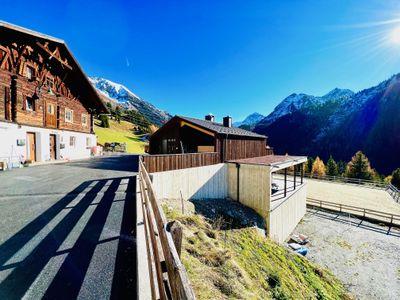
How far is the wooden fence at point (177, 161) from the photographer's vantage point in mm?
8922

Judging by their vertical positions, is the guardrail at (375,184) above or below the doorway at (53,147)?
below

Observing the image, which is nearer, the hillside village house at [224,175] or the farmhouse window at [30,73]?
the hillside village house at [224,175]

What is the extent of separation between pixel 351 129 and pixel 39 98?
122415mm

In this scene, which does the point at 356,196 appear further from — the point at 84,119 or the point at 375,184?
the point at 84,119

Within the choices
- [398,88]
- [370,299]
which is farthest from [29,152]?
[398,88]

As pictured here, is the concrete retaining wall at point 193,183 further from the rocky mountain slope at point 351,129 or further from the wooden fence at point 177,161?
the rocky mountain slope at point 351,129

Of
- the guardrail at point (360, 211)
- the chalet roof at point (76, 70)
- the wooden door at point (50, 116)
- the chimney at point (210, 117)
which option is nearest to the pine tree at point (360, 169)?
the guardrail at point (360, 211)

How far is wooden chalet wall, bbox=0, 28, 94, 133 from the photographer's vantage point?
36.7ft

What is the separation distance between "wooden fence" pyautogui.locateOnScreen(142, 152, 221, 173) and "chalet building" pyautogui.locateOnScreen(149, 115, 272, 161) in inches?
36.9

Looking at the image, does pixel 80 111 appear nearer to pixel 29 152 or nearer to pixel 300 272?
pixel 29 152

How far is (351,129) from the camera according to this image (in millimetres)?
96750

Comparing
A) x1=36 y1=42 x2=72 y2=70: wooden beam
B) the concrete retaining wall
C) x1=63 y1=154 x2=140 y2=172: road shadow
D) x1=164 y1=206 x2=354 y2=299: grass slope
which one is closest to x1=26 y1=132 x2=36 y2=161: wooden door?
x1=63 y1=154 x2=140 y2=172: road shadow

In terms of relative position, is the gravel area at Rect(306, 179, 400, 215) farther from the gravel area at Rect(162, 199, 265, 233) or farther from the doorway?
the doorway

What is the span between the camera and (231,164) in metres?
13.4
